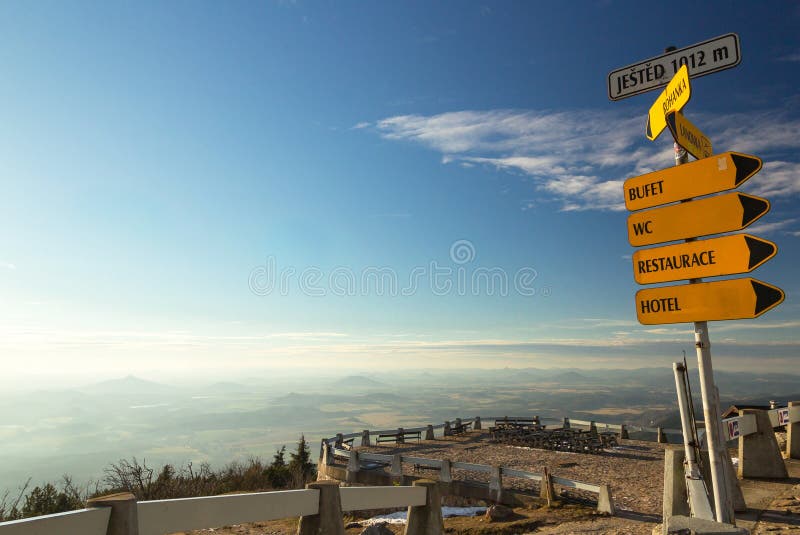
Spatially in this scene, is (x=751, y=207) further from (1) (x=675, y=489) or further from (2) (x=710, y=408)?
(1) (x=675, y=489)

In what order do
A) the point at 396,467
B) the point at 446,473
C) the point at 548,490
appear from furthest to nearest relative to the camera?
the point at 396,467 → the point at 446,473 → the point at 548,490

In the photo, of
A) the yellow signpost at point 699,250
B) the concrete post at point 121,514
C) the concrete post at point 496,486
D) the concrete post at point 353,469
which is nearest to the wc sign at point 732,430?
the yellow signpost at point 699,250

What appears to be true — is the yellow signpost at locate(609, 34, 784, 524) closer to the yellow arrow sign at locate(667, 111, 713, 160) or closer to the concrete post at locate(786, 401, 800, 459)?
the yellow arrow sign at locate(667, 111, 713, 160)

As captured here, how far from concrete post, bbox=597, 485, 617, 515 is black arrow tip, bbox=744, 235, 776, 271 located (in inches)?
295

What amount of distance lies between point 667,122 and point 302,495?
5421 mm

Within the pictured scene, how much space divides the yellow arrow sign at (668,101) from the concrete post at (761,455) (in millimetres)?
7594

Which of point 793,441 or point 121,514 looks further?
point 793,441

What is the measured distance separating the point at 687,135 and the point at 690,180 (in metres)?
0.61

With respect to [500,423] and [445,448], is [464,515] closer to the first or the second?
[445,448]

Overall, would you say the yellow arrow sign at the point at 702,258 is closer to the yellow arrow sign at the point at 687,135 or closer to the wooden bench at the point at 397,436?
the yellow arrow sign at the point at 687,135

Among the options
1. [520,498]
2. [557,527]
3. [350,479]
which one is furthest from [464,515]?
[350,479]

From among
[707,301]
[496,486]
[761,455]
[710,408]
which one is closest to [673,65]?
[707,301]

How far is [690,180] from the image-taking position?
17.7ft

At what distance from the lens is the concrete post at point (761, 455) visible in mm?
10445
